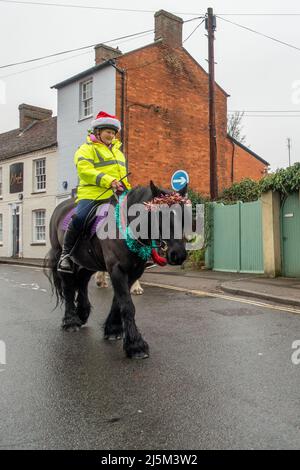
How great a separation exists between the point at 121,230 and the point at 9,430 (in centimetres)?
250

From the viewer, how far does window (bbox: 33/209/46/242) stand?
26.7 m

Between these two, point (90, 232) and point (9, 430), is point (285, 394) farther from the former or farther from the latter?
point (90, 232)

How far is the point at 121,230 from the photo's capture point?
5.23m

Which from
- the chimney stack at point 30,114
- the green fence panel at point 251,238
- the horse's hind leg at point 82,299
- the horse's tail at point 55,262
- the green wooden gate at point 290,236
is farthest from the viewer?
the chimney stack at point 30,114

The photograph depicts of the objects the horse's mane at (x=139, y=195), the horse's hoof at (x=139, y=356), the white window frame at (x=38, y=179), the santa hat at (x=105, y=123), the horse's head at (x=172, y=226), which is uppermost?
the white window frame at (x=38, y=179)

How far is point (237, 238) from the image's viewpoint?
15148 mm

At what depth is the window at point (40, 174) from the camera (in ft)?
87.8

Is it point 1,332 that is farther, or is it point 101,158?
point 1,332

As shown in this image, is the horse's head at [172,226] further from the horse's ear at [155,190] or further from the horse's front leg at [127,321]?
the horse's front leg at [127,321]

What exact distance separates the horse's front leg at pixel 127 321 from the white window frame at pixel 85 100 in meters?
19.5

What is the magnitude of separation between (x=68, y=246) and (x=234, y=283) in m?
6.36

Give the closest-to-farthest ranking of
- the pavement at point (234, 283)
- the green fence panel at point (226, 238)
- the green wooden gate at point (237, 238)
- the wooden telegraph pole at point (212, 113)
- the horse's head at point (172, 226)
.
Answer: the horse's head at point (172, 226), the pavement at point (234, 283), the green wooden gate at point (237, 238), the green fence panel at point (226, 238), the wooden telegraph pole at point (212, 113)

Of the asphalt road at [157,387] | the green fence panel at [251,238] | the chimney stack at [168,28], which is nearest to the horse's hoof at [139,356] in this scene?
the asphalt road at [157,387]

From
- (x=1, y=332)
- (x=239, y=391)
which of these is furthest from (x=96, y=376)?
(x=1, y=332)
